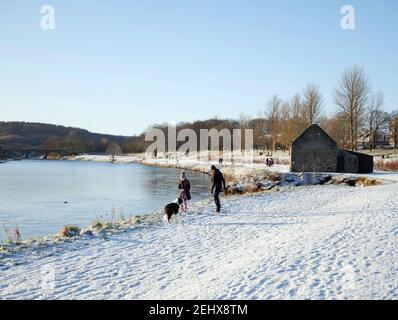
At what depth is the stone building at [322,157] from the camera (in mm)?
35281

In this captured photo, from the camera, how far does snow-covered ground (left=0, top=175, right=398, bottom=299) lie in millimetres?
7086

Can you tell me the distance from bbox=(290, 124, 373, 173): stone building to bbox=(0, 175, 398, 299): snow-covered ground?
21417 mm

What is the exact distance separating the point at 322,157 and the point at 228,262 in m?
28.6

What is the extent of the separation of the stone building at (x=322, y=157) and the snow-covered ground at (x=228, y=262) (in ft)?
70.3

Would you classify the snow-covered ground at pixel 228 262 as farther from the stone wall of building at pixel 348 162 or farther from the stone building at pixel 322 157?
the stone wall of building at pixel 348 162

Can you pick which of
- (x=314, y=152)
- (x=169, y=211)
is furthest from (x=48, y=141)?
(x=169, y=211)

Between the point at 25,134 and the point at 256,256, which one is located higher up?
the point at 25,134

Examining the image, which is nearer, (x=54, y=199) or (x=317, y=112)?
(x=54, y=199)

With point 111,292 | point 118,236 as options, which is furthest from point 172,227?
point 111,292

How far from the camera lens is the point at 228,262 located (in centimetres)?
894

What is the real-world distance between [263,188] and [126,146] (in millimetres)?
109904
